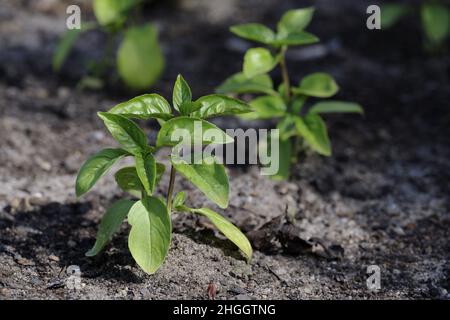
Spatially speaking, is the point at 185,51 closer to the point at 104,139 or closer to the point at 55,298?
the point at 104,139

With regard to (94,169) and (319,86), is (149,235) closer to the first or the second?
(94,169)

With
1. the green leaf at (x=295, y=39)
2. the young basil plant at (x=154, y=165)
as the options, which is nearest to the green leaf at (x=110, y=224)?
the young basil plant at (x=154, y=165)

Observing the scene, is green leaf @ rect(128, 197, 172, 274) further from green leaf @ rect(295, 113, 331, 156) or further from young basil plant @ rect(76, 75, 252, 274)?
green leaf @ rect(295, 113, 331, 156)

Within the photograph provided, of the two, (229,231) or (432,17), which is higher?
(432,17)

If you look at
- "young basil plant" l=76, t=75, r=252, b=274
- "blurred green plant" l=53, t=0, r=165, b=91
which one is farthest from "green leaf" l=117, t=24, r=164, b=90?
"young basil plant" l=76, t=75, r=252, b=274

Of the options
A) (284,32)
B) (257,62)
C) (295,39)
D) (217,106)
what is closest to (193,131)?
(217,106)

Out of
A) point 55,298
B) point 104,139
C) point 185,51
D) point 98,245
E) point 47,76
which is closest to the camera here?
point 55,298
